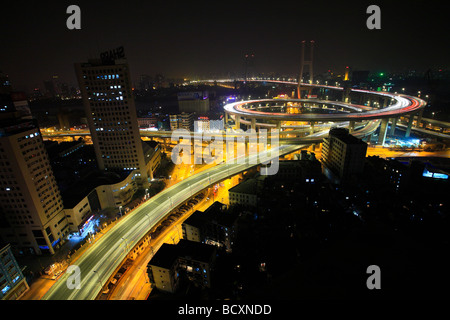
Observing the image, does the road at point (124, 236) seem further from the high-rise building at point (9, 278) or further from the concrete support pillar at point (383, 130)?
the concrete support pillar at point (383, 130)

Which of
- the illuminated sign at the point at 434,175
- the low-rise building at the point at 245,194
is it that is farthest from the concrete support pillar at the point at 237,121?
the illuminated sign at the point at 434,175

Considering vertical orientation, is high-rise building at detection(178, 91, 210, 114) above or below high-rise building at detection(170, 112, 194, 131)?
above

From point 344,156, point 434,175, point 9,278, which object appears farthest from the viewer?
point 344,156

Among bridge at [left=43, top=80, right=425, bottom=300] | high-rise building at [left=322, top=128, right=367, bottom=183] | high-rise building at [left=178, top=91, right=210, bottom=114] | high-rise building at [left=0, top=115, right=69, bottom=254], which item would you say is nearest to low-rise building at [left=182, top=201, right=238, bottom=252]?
bridge at [left=43, top=80, right=425, bottom=300]

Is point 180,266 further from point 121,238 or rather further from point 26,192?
point 26,192

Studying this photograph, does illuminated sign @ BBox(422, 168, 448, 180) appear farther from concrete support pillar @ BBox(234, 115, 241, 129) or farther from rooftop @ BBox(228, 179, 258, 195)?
concrete support pillar @ BBox(234, 115, 241, 129)

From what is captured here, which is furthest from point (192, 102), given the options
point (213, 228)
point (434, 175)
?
point (434, 175)
